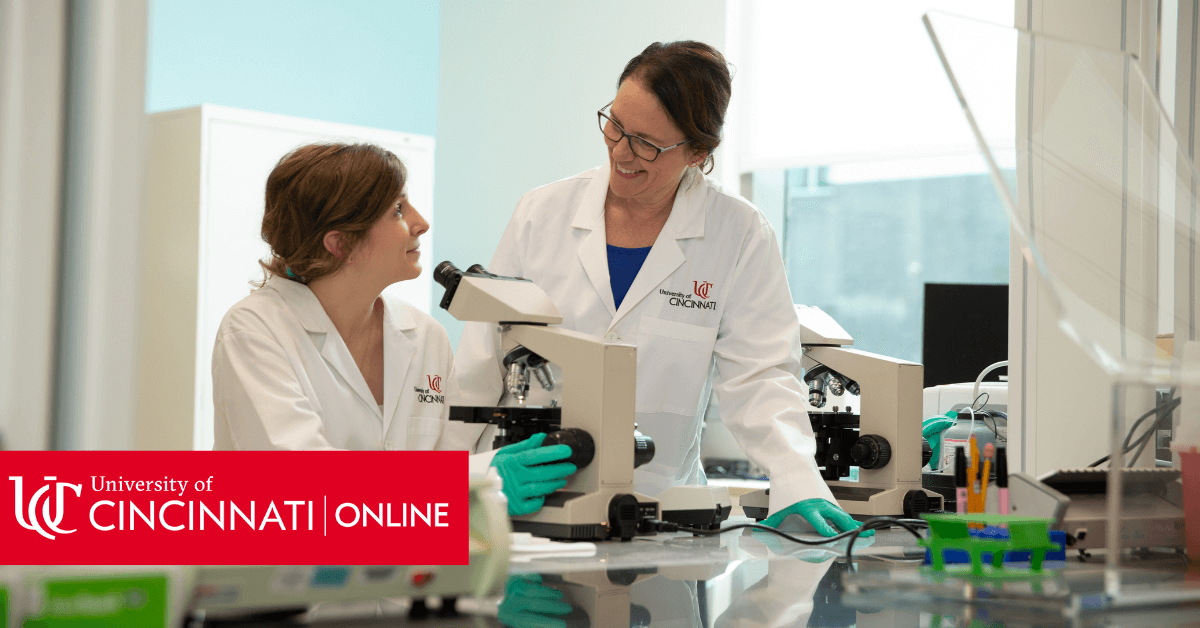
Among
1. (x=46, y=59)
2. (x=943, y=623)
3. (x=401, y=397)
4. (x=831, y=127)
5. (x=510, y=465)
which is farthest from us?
(x=831, y=127)

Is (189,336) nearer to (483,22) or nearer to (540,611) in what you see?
(483,22)

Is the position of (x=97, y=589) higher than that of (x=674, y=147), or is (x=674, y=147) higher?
(x=674, y=147)

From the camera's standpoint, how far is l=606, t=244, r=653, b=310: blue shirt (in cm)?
194

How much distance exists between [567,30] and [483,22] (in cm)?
36

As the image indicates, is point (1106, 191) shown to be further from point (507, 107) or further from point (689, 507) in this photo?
point (507, 107)

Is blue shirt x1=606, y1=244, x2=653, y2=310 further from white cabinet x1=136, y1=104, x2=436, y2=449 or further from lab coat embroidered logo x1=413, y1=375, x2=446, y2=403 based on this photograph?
white cabinet x1=136, y1=104, x2=436, y2=449

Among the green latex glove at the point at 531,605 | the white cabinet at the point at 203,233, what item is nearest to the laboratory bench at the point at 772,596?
the green latex glove at the point at 531,605

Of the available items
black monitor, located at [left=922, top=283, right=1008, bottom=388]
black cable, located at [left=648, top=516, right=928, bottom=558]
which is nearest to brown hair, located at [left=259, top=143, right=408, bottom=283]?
black cable, located at [left=648, top=516, right=928, bottom=558]

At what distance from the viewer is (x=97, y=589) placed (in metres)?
0.62

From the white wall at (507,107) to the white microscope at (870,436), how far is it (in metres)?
2.38

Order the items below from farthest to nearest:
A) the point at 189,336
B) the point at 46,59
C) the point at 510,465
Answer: the point at 189,336
the point at 510,465
the point at 46,59

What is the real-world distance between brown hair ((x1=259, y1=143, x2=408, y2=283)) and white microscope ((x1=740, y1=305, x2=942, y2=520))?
0.81 m

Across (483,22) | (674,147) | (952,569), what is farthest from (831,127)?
(952,569)

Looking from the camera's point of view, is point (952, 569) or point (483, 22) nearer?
point (952, 569)
